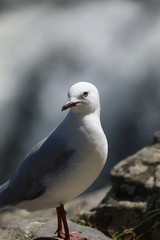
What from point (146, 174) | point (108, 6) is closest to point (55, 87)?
point (108, 6)

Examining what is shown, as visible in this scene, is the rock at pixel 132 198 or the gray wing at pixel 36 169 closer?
the gray wing at pixel 36 169

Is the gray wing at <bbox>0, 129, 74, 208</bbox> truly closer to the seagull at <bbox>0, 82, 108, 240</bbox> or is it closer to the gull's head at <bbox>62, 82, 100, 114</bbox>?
the seagull at <bbox>0, 82, 108, 240</bbox>

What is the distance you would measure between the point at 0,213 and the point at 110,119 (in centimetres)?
242

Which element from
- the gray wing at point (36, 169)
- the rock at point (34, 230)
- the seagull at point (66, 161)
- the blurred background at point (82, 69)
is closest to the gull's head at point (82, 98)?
the seagull at point (66, 161)

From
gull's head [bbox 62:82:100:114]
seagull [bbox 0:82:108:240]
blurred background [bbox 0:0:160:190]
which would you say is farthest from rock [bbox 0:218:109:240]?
blurred background [bbox 0:0:160:190]

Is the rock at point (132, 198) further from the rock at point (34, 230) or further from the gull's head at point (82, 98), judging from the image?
the gull's head at point (82, 98)

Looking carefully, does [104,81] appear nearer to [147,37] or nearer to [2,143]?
[147,37]

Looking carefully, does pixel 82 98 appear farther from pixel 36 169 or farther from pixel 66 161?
pixel 36 169

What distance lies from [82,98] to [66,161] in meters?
0.45

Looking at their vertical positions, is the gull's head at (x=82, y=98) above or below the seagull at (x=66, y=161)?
above

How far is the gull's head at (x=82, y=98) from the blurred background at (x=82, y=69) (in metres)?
4.72

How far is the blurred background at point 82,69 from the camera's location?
8039 mm

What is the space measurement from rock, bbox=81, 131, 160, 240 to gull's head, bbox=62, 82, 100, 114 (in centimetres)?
132

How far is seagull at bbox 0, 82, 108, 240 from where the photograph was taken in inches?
127
